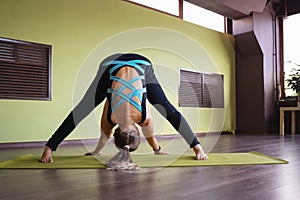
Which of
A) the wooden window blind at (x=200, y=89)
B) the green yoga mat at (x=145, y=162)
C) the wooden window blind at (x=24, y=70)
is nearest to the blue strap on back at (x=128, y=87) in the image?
the green yoga mat at (x=145, y=162)

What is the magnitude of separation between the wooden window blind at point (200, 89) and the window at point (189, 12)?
100 cm

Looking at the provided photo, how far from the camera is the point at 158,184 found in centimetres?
141

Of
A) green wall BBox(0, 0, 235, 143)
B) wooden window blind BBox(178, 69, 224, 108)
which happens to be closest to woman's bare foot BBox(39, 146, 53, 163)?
green wall BBox(0, 0, 235, 143)

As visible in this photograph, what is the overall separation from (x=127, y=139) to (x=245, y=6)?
453 centimetres

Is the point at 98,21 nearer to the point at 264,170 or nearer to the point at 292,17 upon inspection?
the point at 264,170

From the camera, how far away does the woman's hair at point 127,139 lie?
1798 millimetres

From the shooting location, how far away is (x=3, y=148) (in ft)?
10.4

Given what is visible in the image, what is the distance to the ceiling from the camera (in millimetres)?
5176

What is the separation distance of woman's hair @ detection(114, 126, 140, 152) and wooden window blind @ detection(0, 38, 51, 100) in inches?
78.3

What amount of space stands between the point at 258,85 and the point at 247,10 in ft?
4.67

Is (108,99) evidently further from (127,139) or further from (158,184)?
(158,184)

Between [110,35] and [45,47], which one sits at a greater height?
[110,35]

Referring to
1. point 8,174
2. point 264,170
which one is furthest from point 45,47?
point 264,170

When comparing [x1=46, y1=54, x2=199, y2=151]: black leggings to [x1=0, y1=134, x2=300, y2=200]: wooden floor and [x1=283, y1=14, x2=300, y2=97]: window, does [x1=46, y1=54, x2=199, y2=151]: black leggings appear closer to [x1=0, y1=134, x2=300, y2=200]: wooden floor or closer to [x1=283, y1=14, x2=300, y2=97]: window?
[x1=0, y1=134, x2=300, y2=200]: wooden floor
